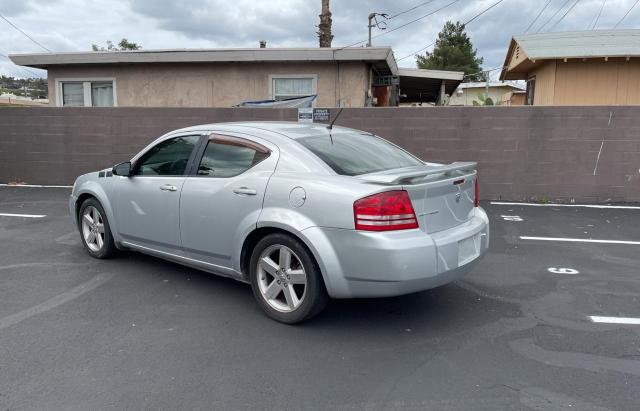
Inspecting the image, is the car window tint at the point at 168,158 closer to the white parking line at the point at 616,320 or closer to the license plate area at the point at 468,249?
the license plate area at the point at 468,249

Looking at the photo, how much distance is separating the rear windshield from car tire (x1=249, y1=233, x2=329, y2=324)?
706mm

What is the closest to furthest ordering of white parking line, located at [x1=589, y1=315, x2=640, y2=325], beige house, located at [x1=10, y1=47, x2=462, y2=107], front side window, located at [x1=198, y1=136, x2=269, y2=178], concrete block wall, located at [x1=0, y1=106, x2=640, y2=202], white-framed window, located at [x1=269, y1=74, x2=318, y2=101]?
white parking line, located at [x1=589, y1=315, x2=640, y2=325] < front side window, located at [x1=198, y1=136, x2=269, y2=178] < concrete block wall, located at [x1=0, y1=106, x2=640, y2=202] < beige house, located at [x1=10, y1=47, x2=462, y2=107] < white-framed window, located at [x1=269, y1=74, x2=318, y2=101]

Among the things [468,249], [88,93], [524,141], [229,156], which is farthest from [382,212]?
[88,93]

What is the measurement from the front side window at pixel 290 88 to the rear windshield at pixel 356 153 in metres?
8.28

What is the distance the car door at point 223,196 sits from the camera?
4164mm

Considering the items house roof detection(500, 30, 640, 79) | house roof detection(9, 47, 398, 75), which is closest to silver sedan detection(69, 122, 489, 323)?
house roof detection(9, 47, 398, 75)

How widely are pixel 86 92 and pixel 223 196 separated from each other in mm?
11452

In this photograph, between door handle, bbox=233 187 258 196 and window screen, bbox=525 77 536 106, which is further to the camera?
window screen, bbox=525 77 536 106

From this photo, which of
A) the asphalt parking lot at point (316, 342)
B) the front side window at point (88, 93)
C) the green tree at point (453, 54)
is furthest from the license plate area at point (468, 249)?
the green tree at point (453, 54)

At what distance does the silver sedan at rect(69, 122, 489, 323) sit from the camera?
3592mm

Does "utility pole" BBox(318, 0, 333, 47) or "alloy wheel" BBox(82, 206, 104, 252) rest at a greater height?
"utility pole" BBox(318, 0, 333, 47)

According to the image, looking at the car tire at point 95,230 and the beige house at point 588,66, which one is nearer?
the car tire at point 95,230

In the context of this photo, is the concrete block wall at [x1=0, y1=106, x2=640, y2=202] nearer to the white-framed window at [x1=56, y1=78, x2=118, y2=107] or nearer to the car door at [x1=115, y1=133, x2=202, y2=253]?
the white-framed window at [x1=56, y1=78, x2=118, y2=107]

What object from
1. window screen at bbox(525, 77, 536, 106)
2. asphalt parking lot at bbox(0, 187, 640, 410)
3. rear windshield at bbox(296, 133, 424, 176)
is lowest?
asphalt parking lot at bbox(0, 187, 640, 410)
